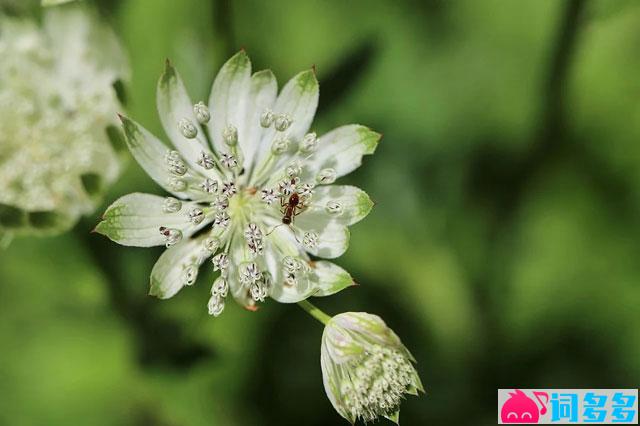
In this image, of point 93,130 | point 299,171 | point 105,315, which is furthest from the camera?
point 105,315

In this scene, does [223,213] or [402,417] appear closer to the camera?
[223,213]

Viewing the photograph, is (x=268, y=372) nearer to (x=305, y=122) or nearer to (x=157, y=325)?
(x=157, y=325)

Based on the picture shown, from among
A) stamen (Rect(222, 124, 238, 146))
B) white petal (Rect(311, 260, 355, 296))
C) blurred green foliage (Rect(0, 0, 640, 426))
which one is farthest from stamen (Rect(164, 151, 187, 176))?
blurred green foliage (Rect(0, 0, 640, 426))

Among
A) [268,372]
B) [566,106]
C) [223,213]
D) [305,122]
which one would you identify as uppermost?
[566,106]

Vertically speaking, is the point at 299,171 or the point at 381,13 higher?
the point at 381,13

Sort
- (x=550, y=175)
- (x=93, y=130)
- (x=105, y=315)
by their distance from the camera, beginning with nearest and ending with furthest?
(x=93, y=130) → (x=105, y=315) → (x=550, y=175)

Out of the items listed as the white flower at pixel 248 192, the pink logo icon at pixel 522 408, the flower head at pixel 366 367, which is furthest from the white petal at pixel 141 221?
the pink logo icon at pixel 522 408

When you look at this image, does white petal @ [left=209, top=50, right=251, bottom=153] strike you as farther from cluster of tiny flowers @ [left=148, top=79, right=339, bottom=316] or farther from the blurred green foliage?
the blurred green foliage

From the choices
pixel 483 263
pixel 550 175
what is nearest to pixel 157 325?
pixel 483 263
